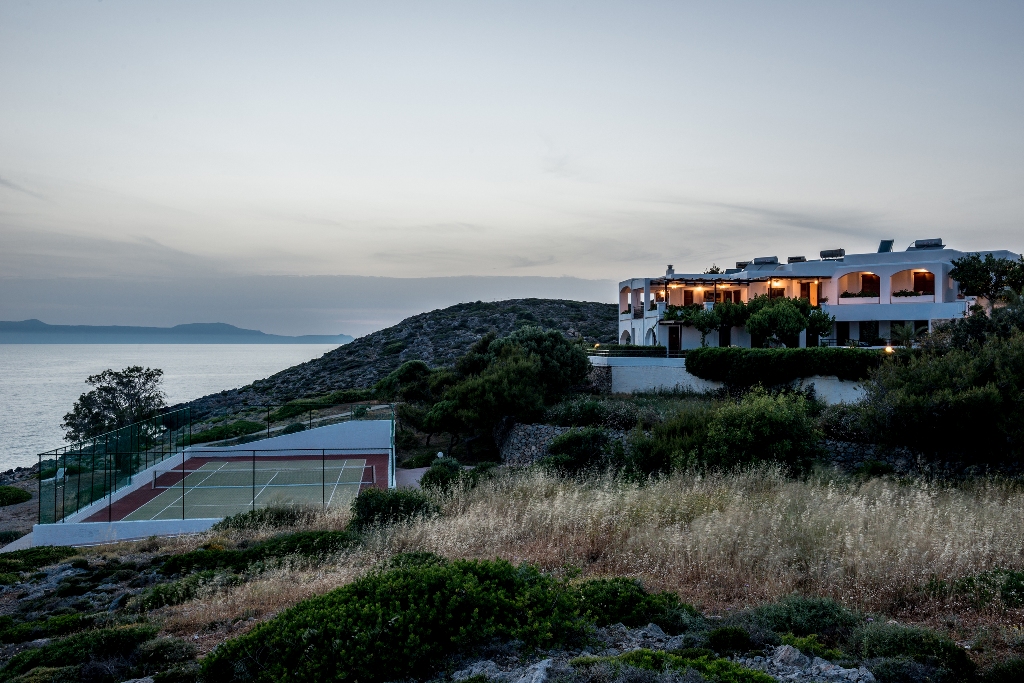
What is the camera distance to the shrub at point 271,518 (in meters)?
15.3

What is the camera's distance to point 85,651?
6.11 metres

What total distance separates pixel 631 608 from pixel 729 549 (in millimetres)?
2707

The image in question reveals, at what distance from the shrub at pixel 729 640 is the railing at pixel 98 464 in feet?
60.1

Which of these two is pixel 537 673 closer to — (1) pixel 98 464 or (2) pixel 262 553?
(2) pixel 262 553

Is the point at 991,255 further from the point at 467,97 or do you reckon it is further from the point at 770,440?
the point at 467,97

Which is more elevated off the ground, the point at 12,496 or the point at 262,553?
the point at 262,553

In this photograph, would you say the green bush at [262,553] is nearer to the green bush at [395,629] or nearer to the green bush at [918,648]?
the green bush at [395,629]

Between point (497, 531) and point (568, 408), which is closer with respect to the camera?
point (497, 531)

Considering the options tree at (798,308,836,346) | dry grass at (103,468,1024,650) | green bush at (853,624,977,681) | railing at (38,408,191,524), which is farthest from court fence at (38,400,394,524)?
tree at (798,308,836,346)

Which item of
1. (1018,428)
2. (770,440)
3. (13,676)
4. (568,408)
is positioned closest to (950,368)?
(1018,428)

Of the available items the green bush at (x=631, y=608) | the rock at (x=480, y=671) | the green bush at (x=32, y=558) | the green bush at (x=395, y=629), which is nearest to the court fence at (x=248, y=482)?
the green bush at (x=32, y=558)

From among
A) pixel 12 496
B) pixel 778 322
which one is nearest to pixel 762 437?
pixel 778 322

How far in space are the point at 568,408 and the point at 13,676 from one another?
23604 mm

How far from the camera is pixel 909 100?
22.2 meters
